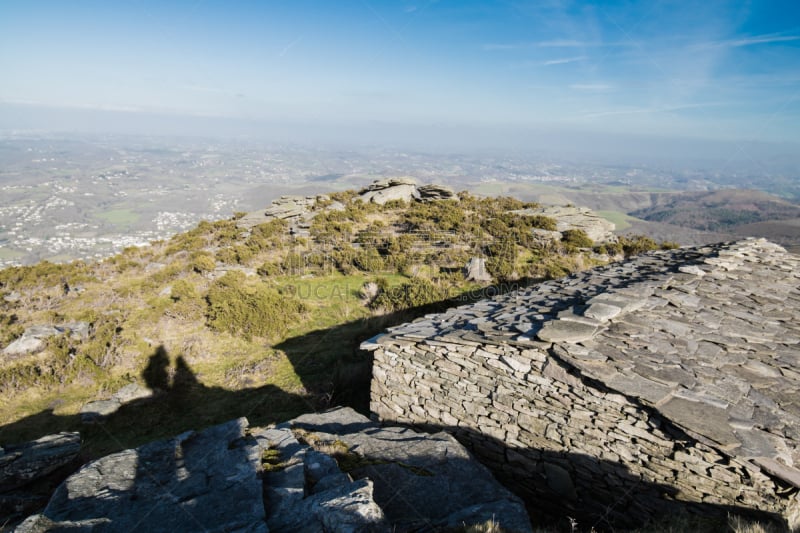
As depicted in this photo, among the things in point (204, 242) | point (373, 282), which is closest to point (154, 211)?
point (204, 242)

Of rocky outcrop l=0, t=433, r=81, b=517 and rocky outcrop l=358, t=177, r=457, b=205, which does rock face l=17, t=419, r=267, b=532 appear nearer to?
rocky outcrop l=0, t=433, r=81, b=517

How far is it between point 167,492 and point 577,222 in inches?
805

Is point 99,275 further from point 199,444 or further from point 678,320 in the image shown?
point 678,320

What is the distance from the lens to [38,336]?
8.97m

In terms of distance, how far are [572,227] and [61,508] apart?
20.3m

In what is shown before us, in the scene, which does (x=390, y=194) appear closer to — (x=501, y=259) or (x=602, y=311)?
(x=501, y=259)

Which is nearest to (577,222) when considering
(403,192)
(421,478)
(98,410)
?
(403,192)

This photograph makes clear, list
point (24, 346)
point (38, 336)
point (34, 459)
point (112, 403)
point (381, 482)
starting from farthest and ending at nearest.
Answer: point (38, 336) → point (24, 346) → point (112, 403) → point (34, 459) → point (381, 482)

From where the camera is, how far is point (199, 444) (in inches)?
174

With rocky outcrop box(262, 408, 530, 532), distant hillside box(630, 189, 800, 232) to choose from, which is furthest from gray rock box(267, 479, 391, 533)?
distant hillside box(630, 189, 800, 232)

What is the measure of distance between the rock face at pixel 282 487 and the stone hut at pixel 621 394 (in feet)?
2.97

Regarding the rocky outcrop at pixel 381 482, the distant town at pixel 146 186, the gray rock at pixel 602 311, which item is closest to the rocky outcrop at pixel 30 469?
the rocky outcrop at pixel 381 482

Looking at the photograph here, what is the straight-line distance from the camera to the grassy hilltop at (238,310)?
24.5 ft

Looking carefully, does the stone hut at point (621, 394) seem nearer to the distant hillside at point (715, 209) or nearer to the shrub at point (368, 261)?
the shrub at point (368, 261)
